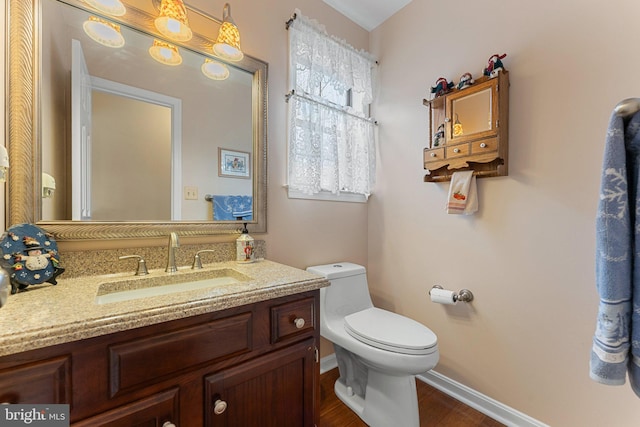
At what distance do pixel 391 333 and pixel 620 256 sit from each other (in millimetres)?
953

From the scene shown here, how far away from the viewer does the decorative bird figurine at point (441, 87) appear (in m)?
1.58

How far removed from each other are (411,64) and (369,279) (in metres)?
1.58

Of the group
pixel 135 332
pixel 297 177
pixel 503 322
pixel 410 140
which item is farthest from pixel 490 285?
pixel 135 332

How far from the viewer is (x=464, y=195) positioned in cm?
149

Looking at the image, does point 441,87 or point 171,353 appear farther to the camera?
point 441,87

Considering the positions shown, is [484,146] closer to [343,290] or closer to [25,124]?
[343,290]

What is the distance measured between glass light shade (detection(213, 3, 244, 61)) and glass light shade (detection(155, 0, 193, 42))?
0.54 ft

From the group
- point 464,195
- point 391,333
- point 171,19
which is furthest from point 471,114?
point 171,19

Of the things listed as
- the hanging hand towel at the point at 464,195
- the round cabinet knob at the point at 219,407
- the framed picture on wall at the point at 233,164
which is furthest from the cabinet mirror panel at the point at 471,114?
the round cabinet knob at the point at 219,407

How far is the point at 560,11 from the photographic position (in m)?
1.25

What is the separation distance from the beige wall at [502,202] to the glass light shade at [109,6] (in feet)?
1.33

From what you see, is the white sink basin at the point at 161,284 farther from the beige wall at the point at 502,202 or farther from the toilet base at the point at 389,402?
the toilet base at the point at 389,402

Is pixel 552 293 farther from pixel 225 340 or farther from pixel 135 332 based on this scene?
pixel 135 332

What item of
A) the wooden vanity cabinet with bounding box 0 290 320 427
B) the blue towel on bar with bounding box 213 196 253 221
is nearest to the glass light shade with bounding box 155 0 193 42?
the blue towel on bar with bounding box 213 196 253 221
